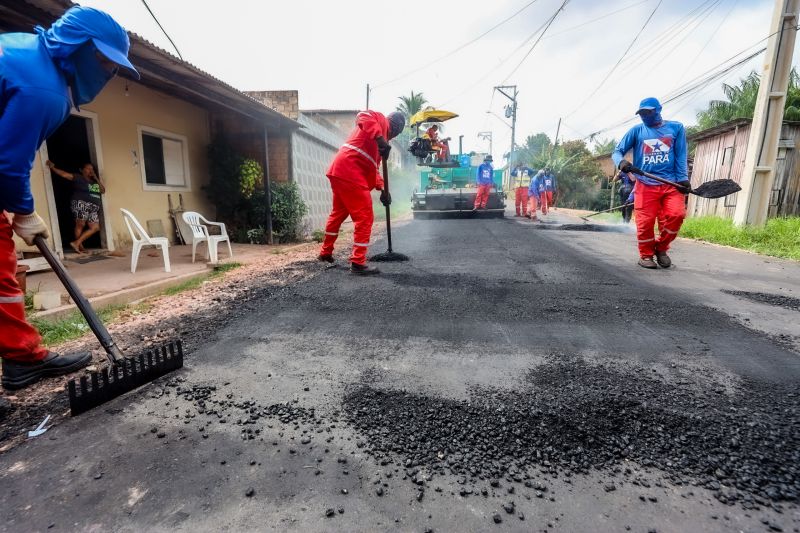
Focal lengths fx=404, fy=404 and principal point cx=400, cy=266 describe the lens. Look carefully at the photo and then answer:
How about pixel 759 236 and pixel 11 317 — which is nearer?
pixel 11 317

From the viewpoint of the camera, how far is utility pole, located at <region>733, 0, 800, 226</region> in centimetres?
717

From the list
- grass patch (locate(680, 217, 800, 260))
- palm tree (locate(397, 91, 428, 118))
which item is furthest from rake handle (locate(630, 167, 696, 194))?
palm tree (locate(397, 91, 428, 118))

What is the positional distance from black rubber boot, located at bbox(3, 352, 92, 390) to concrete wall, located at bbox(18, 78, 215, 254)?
4072 mm

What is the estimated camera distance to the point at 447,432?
1.56 meters

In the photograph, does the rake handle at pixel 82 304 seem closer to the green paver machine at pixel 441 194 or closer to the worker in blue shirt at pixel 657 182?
the worker in blue shirt at pixel 657 182

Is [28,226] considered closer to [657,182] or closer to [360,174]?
[360,174]

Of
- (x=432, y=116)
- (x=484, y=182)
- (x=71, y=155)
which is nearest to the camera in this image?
(x=71, y=155)

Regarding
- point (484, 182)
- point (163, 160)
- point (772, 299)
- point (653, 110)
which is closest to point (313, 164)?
point (163, 160)

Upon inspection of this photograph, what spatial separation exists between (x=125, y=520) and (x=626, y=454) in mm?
1620

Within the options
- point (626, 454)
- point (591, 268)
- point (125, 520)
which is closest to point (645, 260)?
point (591, 268)

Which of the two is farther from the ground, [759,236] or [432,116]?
[432,116]

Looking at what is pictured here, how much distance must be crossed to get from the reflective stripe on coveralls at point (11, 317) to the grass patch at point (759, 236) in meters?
8.10

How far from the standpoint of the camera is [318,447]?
4.93ft

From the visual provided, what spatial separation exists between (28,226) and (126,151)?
5249mm
